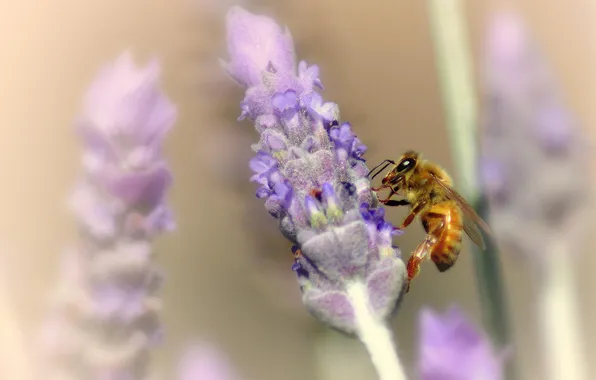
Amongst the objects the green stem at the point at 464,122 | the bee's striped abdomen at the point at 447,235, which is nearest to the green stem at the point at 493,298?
the green stem at the point at 464,122

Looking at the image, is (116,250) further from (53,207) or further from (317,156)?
(53,207)

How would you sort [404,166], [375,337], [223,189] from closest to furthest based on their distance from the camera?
[375,337]
[404,166]
[223,189]

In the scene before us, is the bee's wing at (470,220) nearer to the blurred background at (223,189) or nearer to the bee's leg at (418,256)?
the bee's leg at (418,256)

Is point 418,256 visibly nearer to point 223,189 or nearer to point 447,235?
point 447,235

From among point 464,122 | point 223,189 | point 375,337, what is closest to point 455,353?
point 375,337

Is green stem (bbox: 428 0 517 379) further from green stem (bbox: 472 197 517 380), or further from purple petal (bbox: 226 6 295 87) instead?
purple petal (bbox: 226 6 295 87)

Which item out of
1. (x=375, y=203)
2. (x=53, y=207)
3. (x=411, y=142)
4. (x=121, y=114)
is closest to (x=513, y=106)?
(x=375, y=203)
